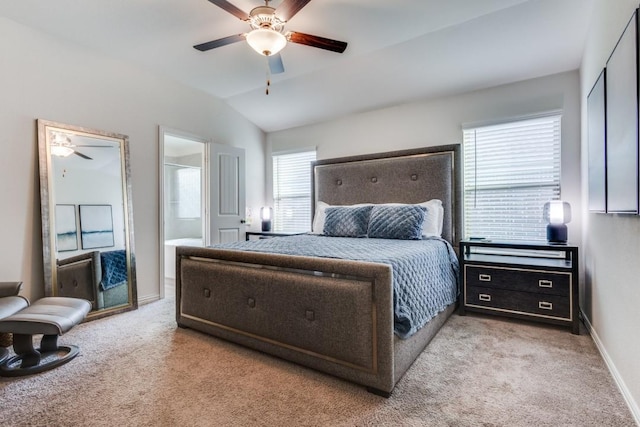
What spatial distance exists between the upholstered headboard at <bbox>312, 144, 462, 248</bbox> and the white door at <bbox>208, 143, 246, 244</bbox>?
3.79 feet

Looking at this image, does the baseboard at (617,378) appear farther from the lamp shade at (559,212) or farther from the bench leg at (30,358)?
the bench leg at (30,358)

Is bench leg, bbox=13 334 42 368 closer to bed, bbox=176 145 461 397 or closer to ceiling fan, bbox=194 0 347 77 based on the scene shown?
bed, bbox=176 145 461 397

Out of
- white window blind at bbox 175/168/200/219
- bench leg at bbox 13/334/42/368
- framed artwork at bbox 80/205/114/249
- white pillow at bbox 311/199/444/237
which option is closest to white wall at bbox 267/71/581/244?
white pillow at bbox 311/199/444/237

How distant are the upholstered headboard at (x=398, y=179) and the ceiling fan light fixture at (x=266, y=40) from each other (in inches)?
87.7

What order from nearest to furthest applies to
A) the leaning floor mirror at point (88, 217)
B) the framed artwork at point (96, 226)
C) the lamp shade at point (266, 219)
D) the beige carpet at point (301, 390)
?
the beige carpet at point (301, 390) → the leaning floor mirror at point (88, 217) → the framed artwork at point (96, 226) → the lamp shade at point (266, 219)

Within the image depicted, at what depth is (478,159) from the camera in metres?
Result: 3.58

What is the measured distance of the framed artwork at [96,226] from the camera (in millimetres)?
3105

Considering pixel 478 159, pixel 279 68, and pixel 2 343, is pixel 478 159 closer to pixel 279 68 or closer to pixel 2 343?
pixel 279 68

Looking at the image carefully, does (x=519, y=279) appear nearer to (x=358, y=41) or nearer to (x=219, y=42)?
(x=358, y=41)

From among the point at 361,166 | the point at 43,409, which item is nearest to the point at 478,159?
the point at 361,166

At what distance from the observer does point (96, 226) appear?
3.19 m

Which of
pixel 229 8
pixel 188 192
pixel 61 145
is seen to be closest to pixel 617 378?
pixel 229 8

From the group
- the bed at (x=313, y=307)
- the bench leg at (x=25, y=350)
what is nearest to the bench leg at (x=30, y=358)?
the bench leg at (x=25, y=350)

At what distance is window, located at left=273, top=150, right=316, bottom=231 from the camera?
5.02m
